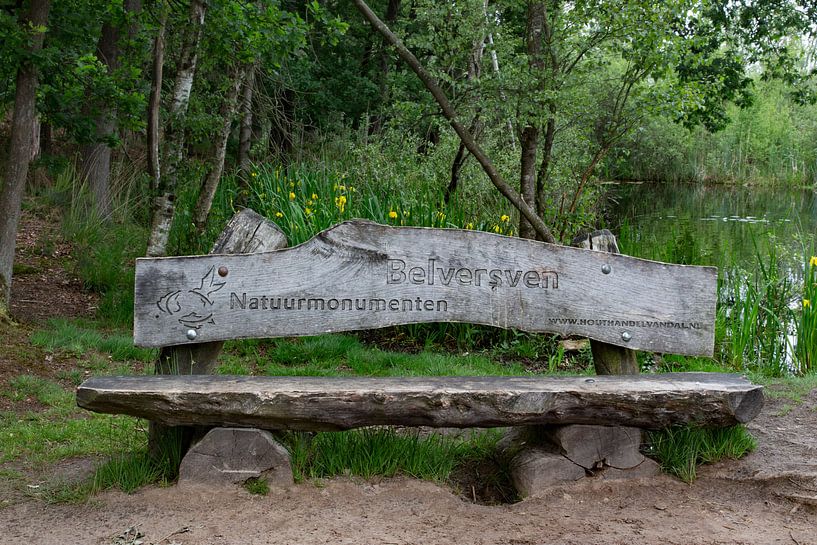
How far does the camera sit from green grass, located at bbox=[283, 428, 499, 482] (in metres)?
3.73

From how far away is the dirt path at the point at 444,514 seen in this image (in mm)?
3207

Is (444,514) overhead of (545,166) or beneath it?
beneath

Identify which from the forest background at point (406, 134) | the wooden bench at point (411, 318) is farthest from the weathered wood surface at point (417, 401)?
the forest background at point (406, 134)

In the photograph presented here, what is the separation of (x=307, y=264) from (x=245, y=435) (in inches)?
31.8

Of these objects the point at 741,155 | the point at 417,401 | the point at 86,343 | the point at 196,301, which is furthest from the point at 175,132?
the point at 741,155

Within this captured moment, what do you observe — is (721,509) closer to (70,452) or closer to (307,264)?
(307,264)

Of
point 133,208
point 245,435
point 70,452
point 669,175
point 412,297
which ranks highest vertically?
point 669,175

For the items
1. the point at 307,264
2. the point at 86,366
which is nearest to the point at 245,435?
the point at 307,264

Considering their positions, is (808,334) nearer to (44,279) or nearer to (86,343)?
(86,343)

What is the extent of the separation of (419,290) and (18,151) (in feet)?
14.4

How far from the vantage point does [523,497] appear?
373 centimetres

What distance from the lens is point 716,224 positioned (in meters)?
17.2

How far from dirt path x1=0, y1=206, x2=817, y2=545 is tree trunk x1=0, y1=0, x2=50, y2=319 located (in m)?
3.52

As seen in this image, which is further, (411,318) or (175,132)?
(175,132)
